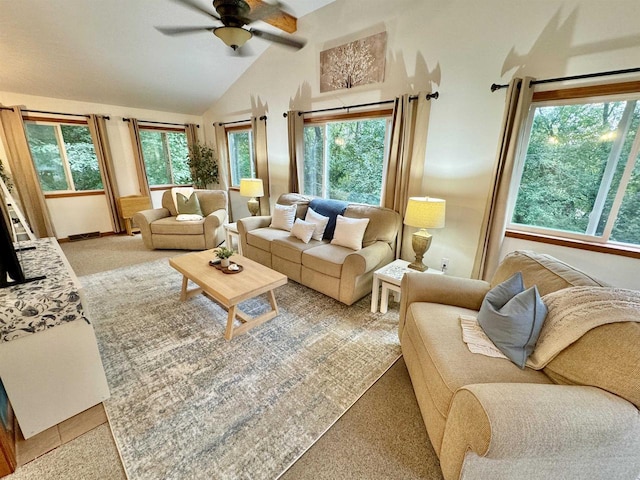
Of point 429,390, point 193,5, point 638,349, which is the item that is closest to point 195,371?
point 429,390

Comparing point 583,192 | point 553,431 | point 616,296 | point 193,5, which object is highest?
point 193,5

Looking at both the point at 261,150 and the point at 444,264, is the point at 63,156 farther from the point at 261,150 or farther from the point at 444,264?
the point at 444,264

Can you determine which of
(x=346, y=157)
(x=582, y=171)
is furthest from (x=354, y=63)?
(x=582, y=171)

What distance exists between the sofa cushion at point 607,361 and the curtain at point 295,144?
3.50 meters

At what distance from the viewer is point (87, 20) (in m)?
2.95

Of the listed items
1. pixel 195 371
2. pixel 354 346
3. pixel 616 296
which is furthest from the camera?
pixel 354 346

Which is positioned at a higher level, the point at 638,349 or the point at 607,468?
the point at 638,349

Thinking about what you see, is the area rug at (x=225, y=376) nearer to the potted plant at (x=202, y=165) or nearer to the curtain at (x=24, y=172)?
the curtain at (x=24, y=172)

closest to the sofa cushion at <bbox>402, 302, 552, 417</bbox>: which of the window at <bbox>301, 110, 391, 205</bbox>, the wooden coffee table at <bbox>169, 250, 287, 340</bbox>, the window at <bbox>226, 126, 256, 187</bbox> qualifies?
the wooden coffee table at <bbox>169, 250, 287, 340</bbox>

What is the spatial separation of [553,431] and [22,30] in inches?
209

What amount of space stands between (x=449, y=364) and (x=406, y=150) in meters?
2.26

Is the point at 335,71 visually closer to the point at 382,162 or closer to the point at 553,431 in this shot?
the point at 382,162

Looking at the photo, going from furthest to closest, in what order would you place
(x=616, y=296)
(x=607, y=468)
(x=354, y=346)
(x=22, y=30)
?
(x=22, y=30)
(x=354, y=346)
(x=616, y=296)
(x=607, y=468)

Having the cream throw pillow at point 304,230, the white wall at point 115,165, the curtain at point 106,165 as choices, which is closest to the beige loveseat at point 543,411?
the cream throw pillow at point 304,230
